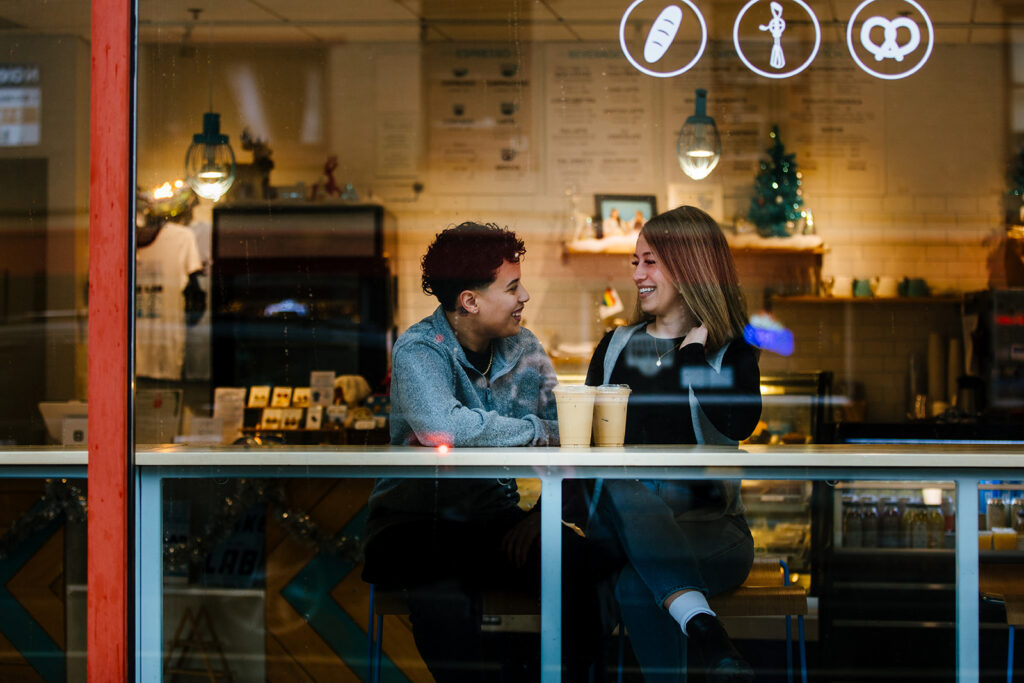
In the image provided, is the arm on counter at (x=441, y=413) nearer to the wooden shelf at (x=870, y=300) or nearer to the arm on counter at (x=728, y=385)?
the arm on counter at (x=728, y=385)

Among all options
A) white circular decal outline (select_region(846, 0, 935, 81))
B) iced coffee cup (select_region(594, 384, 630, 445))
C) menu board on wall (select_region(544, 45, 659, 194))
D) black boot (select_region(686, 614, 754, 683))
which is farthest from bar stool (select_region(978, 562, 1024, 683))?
menu board on wall (select_region(544, 45, 659, 194))

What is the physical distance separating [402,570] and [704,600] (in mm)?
877

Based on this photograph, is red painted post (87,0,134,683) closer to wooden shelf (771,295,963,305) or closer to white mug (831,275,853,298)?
wooden shelf (771,295,963,305)

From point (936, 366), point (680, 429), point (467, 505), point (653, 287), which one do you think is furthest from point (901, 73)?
point (467, 505)

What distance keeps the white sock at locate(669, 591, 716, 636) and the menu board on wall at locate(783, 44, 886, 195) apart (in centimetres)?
406

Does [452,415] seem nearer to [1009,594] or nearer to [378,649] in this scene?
[378,649]

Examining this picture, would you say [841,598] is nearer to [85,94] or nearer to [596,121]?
[596,121]

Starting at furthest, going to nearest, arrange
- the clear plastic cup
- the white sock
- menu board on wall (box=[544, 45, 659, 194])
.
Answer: menu board on wall (box=[544, 45, 659, 194]) < the clear plastic cup < the white sock

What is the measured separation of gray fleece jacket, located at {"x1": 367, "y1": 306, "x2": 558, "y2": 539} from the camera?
2.69 metres

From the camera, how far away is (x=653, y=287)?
3.14 metres

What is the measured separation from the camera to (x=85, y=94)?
4379 mm

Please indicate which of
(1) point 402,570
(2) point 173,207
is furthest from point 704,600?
(2) point 173,207

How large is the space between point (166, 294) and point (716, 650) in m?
4.46

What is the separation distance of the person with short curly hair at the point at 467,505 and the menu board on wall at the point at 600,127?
3.04m
